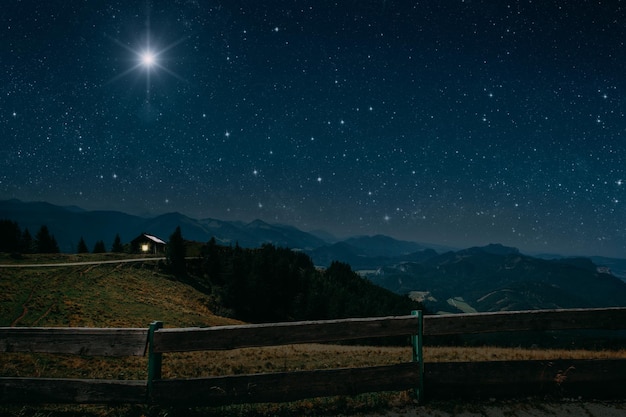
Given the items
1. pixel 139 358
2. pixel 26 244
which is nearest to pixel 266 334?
pixel 139 358

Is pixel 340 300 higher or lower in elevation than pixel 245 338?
lower

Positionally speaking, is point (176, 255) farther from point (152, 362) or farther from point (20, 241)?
point (152, 362)

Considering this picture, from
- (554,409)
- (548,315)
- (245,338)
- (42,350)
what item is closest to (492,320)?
(548,315)

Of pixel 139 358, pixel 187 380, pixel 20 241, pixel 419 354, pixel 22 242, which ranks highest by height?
pixel 419 354

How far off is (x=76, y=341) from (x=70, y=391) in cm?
84

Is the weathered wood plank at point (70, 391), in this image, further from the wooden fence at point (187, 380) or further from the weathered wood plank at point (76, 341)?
the weathered wood plank at point (76, 341)

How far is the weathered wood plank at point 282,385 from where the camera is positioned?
5.97 metres

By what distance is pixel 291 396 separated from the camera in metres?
6.14

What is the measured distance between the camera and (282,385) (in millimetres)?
6133

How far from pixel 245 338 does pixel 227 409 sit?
1440 mm

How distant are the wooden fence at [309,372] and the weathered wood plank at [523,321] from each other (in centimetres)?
2

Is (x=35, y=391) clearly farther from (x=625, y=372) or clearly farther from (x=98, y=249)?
(x=98, y=249)

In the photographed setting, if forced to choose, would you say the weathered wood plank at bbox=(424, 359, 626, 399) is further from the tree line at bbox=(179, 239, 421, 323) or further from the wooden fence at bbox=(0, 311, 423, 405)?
the tree line at bbox=(179, 239, 421, 323)

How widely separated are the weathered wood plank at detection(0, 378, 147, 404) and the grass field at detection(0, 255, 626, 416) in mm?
266
